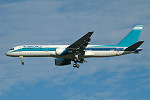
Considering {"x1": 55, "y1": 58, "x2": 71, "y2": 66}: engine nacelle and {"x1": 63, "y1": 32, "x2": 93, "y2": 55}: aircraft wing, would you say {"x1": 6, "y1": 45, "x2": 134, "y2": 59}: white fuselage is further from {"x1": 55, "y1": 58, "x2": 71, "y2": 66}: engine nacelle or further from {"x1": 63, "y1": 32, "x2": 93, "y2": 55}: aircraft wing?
{"x1": 55, "y1": 58, "x2": 71, "y2": 66}: engine nacelle

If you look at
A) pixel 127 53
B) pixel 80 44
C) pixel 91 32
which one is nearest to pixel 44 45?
pixel 80 44

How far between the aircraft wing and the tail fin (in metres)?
9.96

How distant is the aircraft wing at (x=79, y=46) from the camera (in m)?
73.1

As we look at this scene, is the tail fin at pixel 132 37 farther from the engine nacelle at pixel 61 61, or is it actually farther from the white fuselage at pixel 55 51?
the engine nacelle at pixel 61 61

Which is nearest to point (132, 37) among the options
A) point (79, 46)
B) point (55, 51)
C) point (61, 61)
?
point (79, 46)

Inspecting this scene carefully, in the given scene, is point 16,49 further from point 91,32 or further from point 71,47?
point 91,32

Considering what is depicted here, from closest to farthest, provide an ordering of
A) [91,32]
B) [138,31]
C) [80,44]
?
[91,32], [80,44], [138,31]

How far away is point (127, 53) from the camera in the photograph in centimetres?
7900

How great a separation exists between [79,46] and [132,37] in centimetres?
1502

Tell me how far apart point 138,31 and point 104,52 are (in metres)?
11.3

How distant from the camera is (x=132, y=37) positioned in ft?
271

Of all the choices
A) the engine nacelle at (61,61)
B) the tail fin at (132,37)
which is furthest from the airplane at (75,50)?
the engine nacelle at (61,61)

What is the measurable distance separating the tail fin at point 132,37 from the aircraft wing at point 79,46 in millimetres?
9957

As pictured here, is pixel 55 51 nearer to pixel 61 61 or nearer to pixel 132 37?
pixel 61 61
